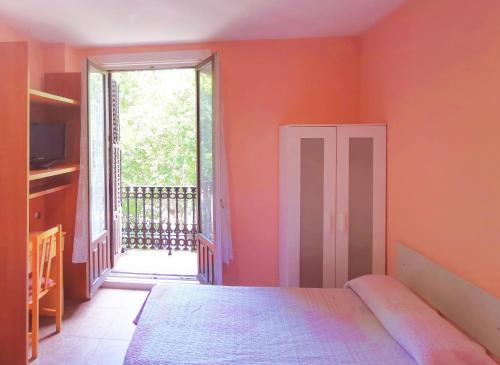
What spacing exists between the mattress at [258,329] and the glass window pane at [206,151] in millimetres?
971

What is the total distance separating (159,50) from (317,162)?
1.87 meters

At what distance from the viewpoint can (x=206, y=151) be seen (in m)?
3.02

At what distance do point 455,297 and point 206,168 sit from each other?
2.11 meters

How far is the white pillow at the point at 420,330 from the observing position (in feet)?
4.40

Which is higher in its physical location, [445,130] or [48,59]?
[48,59]

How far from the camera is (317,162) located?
101 inches

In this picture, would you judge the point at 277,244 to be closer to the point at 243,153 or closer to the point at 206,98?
the point at 243,153

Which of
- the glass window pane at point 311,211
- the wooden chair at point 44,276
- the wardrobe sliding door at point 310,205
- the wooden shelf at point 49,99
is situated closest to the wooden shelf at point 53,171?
the wooden chair at point 44,276

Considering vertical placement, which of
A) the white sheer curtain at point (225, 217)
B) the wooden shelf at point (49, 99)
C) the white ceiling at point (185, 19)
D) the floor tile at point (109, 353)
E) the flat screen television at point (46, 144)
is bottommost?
the floor tile at point (109, 353)

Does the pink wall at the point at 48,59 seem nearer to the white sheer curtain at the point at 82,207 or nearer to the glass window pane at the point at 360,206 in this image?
the white sheer curtain at the point at 82,207

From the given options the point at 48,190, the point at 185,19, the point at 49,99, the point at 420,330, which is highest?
the point at 185,19

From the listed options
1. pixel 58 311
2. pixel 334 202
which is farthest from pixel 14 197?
pixel 334 202

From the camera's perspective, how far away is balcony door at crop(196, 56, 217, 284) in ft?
9.24

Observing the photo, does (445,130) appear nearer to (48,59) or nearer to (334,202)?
(334,202)
